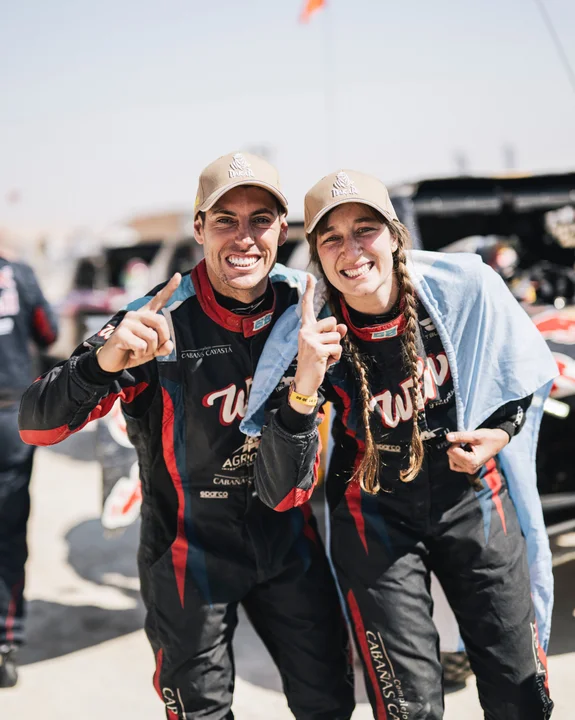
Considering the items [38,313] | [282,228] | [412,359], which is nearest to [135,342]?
[282,228]

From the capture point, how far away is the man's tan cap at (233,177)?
2.19 m

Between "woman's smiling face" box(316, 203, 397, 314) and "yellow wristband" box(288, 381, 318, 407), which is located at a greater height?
"woman's smiling face" box(316, 203, 397, 314)

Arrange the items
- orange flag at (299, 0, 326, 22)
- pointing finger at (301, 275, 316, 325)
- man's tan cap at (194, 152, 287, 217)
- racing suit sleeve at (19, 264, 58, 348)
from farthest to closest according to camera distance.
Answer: orange flag at (299, 0, 326, 22)
racing suit sleeve at (19, 264, 58, 348)
man's tan cap at (194, 152, 287, 217)
pointing finger at (301, 275, 316, 325)

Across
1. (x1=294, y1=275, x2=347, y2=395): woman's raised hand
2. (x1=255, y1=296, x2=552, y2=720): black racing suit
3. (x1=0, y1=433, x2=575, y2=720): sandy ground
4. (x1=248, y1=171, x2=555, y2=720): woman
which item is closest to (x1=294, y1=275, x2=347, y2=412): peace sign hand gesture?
(x1=294, y1=275, x2=347, y2=395): woman's raised hand

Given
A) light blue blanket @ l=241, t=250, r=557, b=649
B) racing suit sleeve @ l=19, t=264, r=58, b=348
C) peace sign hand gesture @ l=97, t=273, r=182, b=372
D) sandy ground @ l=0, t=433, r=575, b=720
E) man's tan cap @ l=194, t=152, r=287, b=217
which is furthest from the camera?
racing suit sleeve @ l=19, t=264, r=58, b=348

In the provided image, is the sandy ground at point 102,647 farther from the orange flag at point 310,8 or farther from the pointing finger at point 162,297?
the orange flag at point 310,8

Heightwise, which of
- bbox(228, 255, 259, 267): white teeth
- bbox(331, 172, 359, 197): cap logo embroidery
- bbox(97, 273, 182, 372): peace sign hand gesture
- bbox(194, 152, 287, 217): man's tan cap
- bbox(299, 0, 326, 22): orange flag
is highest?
bbox(299, 0, 326, 22): orange flag

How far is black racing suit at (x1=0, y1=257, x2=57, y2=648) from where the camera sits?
360cm

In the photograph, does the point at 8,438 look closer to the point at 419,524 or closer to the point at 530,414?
the point at 419,524

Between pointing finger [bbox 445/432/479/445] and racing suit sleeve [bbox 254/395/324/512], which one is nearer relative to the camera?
racing suit sleeve [bbox 254/395/324/512]

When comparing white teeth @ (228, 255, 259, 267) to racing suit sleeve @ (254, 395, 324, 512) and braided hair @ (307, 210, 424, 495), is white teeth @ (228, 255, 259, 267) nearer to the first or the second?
braided hair @ (307, 210, 424, 495)

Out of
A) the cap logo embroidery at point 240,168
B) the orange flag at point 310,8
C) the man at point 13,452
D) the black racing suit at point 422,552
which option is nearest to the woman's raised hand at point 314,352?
the black racing suit at point 422,552

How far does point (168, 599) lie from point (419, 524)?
0.82 metres

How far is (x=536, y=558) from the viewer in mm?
2523
